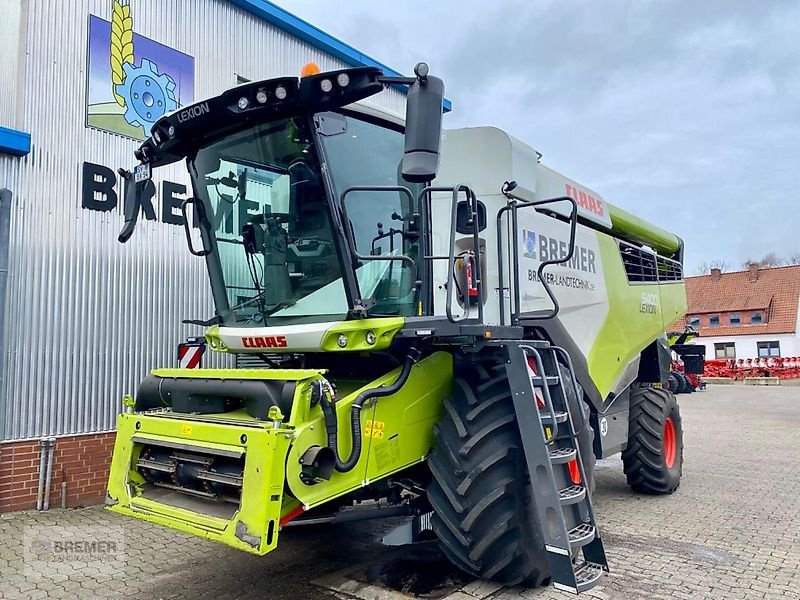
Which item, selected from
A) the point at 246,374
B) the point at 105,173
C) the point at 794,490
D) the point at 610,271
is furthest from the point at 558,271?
the point at 105,173

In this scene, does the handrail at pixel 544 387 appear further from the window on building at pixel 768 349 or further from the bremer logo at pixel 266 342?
the window on building at pixel 768 349

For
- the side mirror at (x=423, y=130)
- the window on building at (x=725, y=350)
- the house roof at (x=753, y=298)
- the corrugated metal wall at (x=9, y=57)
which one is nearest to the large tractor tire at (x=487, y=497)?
the side mirror at (x=423, y=130)

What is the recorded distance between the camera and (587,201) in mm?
6219

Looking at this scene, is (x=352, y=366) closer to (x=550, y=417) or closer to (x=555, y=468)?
(x=550, y=417)

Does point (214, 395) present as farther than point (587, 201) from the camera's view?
No

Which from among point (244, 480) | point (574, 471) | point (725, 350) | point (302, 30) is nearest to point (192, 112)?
point (244, 480)

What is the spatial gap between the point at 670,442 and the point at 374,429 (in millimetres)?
4963

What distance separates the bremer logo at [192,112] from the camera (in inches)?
151

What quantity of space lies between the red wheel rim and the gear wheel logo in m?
6.54

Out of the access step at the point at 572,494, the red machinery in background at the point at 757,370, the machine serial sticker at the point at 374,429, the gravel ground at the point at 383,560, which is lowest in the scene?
the red machinery in background at the point at 757,370

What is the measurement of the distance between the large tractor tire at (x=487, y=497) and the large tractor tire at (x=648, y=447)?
10.6ft

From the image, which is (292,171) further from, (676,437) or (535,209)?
(676,437)

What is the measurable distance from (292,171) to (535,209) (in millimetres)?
2184

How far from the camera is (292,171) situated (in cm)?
392
